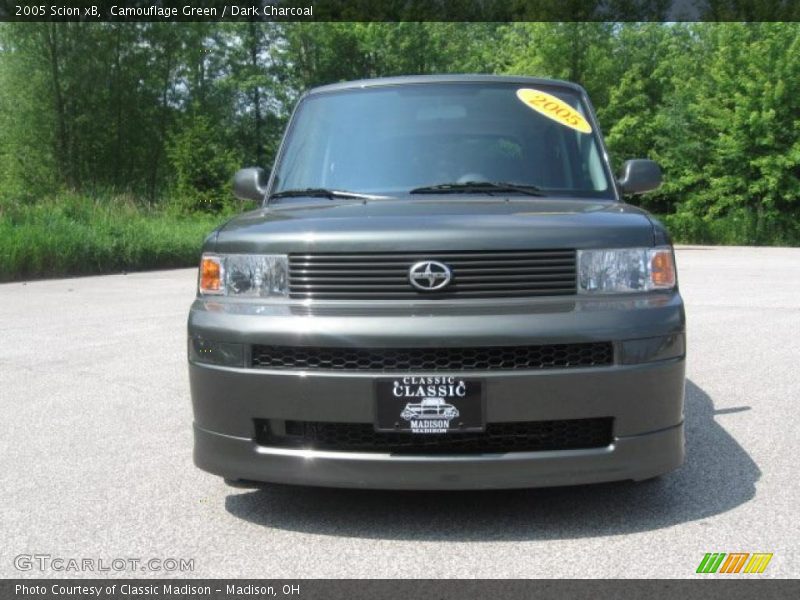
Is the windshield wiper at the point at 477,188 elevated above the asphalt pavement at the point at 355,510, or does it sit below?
above

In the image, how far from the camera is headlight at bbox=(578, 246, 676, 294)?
3758mm

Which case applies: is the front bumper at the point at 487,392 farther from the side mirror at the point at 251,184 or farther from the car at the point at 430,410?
the side mirror at the point at 251,184

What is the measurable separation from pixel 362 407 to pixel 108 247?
19585 mm

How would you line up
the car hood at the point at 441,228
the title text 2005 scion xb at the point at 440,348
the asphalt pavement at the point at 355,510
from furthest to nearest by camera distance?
1. the car hood at the point at 441,228
2. the title text 2005 scion xb at the point at 440,348
3. the asphalt pavement at the point at 355,510

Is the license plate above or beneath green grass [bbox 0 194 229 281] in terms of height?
above

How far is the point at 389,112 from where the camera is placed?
512cm

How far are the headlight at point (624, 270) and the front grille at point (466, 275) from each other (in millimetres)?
57

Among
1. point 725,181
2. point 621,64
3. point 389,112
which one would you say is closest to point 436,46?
point 621,64

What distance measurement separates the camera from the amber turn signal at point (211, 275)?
4.04 metres

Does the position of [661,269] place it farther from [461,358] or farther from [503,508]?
[503,508]

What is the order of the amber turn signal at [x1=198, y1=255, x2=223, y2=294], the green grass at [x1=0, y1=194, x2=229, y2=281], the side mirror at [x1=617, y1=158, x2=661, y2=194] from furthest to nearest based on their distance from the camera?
the green grass at [x1=0, y1=194, x2=229, y2=281] < the side mirror at [x1=617, y1=158, x2=661, y2=194] < the amber turn signal at [x1=198, y1=255, x2=223, y2=294]

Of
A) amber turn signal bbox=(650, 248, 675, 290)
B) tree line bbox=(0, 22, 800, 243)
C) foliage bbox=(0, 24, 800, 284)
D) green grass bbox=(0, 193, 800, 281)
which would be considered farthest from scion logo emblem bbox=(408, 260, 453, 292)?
tree line bbox=(0, 22, 800, 243)

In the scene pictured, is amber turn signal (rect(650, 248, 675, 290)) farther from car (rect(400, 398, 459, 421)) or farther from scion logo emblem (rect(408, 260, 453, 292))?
car (rect(400, 398, 459, 421))

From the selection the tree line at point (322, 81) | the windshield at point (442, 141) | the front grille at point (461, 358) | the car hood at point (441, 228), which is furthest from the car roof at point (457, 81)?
the tree line at point (322, 81)
